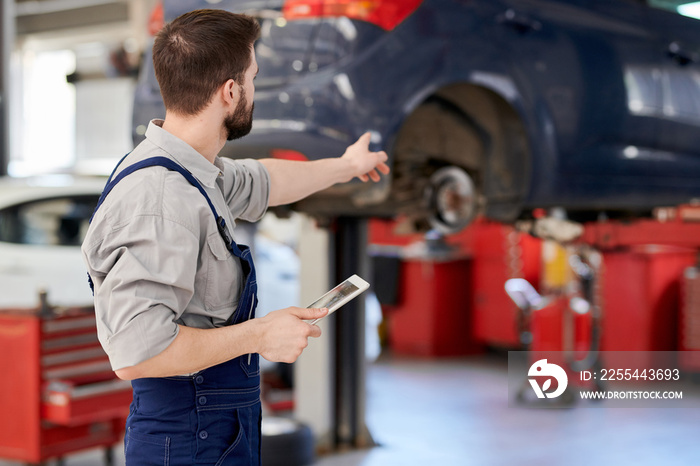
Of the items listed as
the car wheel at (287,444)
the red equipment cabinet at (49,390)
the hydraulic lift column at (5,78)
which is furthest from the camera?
the hydraulic lift column at (5,78)

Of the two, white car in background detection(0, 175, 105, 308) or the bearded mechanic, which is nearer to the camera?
the bearded mechanic

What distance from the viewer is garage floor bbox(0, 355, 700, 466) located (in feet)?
12.3

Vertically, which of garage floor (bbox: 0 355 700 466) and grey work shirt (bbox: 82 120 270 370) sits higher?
grey work shirt (bbox: 82 120 270 370)

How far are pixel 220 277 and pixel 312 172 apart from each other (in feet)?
1.61

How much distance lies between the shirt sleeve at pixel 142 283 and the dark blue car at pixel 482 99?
3.47ft

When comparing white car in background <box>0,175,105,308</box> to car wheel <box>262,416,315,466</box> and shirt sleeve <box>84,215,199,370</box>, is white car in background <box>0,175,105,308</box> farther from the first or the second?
shirt sleeve <box>84,215,199,370</box>

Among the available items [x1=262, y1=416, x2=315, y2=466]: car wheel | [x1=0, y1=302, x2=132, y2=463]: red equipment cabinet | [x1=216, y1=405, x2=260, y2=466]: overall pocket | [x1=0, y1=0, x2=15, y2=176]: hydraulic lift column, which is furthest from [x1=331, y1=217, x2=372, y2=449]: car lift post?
[x1=0, y1=0, x2=15, y2=176]: hydraulic lift column

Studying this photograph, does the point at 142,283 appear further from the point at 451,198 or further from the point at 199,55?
the point at 451,198

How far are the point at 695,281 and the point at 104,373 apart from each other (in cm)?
399

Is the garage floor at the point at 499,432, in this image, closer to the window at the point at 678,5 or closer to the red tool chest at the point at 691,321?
the red tool chest at the point at 691,321

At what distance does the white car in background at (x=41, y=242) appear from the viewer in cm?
457

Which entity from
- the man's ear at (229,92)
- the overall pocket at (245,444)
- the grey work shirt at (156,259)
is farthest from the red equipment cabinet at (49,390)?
the man's ear at (229,92)

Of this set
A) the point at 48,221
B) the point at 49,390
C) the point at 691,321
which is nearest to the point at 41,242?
the point at 48,221

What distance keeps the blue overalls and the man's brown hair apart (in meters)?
0.12
